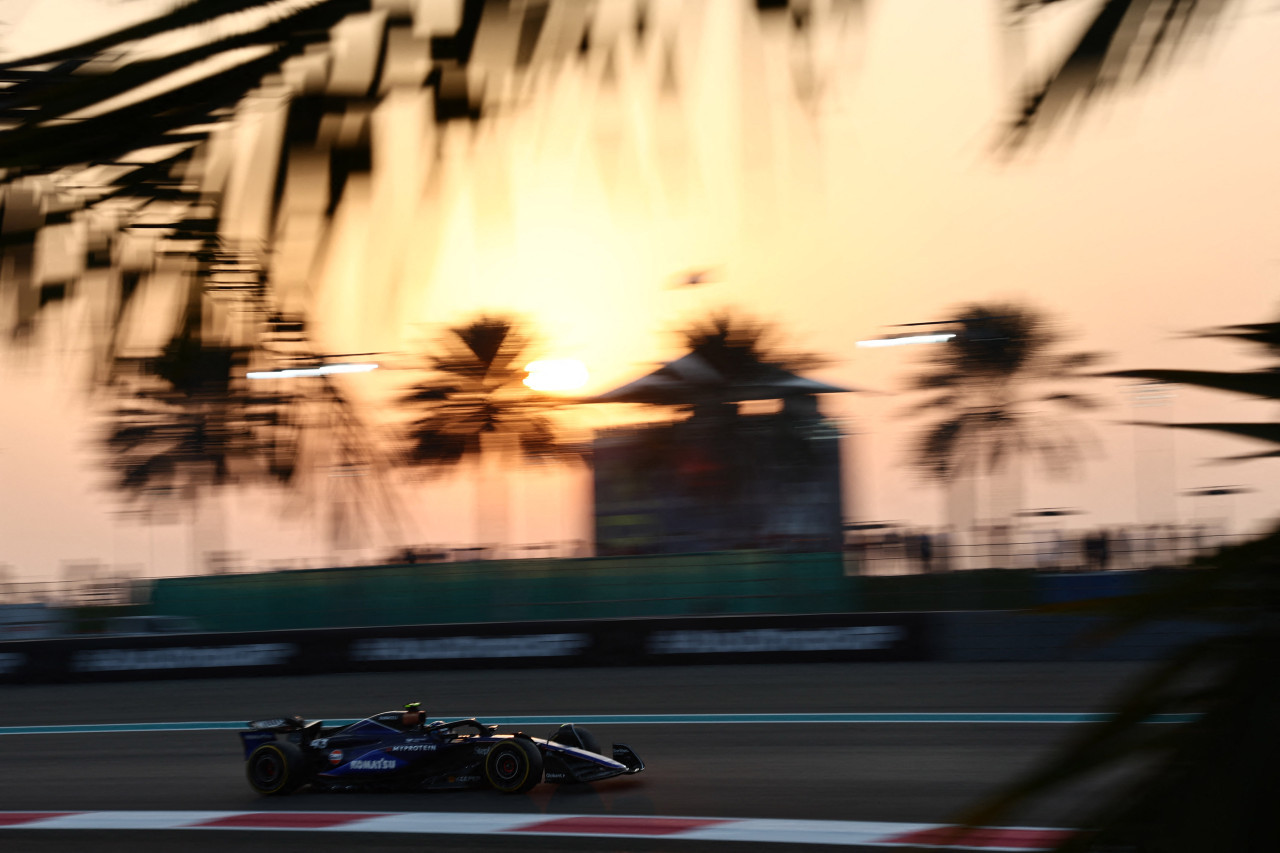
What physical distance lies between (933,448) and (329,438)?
541 millimetres

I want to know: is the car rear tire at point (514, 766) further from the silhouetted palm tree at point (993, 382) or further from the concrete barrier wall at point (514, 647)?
the silhouetted palm tree at point (993, 382)

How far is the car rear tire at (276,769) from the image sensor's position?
9.16m

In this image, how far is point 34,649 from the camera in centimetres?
1773

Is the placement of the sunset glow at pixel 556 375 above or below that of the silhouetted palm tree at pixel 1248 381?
above

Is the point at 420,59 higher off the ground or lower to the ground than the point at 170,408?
higher

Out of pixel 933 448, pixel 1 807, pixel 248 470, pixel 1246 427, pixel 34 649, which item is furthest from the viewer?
pixel 34 649

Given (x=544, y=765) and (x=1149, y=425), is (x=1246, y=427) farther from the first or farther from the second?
(x=544, y=765)

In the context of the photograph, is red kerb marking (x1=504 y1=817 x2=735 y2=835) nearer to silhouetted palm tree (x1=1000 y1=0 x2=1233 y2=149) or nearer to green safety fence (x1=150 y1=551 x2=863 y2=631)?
green safety fence (x1=150 y1=551 x2=863 y2=631)

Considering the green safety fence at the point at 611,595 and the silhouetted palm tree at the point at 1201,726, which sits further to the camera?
the green safety fence at the point at 611,595

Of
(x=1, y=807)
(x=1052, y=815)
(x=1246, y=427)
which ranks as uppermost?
(x=1246, y=427)

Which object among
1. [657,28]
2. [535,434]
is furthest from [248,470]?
[657,28]

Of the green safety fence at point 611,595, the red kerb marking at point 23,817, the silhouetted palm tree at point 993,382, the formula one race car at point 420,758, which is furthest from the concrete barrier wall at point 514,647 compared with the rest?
the silhouetted palm tree at point 993,382

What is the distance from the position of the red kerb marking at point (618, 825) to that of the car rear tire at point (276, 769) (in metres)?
2.27

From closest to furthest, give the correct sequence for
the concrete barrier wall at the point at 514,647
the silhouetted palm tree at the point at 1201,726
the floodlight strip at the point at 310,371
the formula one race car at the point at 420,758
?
the silhouetted palm tree at the point at 1201,726 < the floodlight strip at the point at 310,371 < the formula one race car at the point at 420,758 < the concrete barrier wall at the point at 514,647
